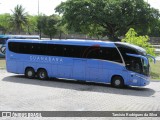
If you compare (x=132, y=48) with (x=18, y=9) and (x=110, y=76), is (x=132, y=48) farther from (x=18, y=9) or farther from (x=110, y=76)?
(x=18, y=9)

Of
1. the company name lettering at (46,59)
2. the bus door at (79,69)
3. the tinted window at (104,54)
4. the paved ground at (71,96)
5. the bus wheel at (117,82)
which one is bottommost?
the paved ground at (71,96)

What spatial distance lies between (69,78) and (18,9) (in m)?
77.7

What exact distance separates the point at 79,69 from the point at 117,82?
8.65 ft

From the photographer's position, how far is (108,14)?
54.0m

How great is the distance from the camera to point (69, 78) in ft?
72.5

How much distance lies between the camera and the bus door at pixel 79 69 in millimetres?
21375

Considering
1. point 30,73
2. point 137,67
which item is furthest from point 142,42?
point 30,73

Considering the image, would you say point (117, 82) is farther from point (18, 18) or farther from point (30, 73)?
point (18, 18)

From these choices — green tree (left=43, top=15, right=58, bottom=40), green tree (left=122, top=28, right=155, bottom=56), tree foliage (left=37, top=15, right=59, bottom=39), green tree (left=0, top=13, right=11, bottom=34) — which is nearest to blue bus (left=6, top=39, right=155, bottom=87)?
green tree (left=122, top=28, right=155, bottom=56)

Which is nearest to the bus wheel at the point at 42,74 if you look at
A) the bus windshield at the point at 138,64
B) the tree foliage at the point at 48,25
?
the bus windshield at the point at 138,64

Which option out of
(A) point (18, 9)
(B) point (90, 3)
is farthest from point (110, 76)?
(A) point (18, 9)

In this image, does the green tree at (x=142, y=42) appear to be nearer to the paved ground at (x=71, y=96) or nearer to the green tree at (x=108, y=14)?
the paved ground at (x=71, y=96)

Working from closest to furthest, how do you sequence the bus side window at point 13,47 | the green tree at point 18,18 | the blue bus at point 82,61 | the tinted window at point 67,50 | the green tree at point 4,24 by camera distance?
the blue bus at point 82,61, the tinted window at point 67,50, the bus side window at point 13,47, the green tree at point 18,18, the green tree at point 4,24

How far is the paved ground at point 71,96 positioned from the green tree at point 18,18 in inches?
2972
